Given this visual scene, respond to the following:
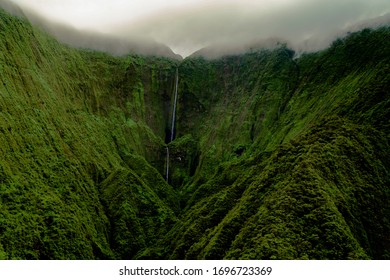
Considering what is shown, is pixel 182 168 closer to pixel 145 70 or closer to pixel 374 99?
pixel 145 70

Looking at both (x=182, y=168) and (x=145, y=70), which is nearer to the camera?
(x=182, y=168)

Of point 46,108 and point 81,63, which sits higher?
point 81,63

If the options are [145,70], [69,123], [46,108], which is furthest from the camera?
[145,70]

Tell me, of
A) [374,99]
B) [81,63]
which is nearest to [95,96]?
[81,63]

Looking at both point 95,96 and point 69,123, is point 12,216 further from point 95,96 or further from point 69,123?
point 95,96

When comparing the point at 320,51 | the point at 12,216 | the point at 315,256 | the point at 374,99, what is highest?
the point at 320,51
